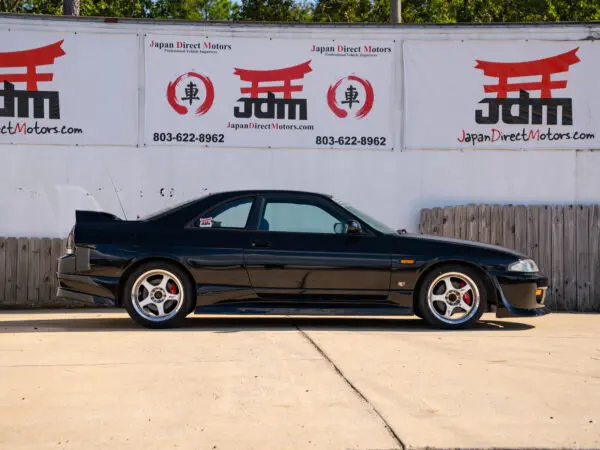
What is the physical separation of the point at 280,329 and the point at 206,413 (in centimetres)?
397

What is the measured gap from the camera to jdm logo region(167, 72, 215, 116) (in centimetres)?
1254

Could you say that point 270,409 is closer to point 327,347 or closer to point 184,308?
point 327,347

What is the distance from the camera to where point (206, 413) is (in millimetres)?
5117

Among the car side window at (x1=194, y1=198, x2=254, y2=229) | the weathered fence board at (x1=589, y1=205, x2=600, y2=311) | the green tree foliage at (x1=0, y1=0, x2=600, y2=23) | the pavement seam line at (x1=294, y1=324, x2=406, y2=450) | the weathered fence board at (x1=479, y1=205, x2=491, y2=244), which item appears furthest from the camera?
the green tree foliage at (x1=0, y1=0, x2=600, y2=23)

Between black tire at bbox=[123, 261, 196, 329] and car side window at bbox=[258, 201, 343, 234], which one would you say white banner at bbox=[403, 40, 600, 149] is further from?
black tire at bbox=[123, 261, 196, 329]

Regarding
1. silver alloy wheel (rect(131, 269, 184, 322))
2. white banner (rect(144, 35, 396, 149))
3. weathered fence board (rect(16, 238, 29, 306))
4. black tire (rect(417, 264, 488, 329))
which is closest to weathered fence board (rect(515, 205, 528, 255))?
white banner (rect(144, 35, 396, 149))

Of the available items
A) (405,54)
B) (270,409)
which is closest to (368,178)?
(405,54)

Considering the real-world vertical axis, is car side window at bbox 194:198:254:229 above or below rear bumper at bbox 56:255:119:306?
above

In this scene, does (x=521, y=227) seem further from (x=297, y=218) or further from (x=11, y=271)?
(x=11, y=271)

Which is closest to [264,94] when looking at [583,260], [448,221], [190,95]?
[190,95]

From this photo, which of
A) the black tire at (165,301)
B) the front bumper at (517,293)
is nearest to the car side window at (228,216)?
the black tire at (165,301)

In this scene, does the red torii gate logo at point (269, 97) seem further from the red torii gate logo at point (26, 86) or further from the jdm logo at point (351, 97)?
the red torii gate logo at point (26, 86)

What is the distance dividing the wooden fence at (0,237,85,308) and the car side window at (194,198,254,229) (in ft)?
11.2

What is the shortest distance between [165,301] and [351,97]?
4.78m
